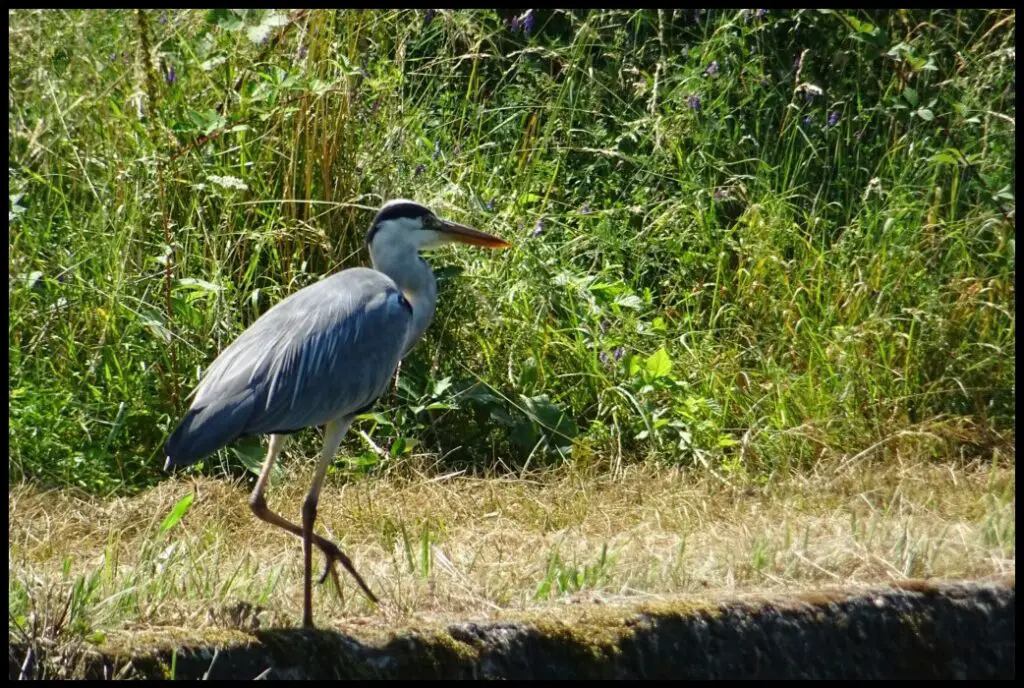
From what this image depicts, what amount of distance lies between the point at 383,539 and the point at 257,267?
64.1 inches

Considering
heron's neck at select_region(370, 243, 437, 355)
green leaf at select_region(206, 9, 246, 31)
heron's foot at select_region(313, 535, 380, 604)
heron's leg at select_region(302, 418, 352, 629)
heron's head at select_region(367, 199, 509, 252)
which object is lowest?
heron's foot at select_region(313, 535, 380, 604)

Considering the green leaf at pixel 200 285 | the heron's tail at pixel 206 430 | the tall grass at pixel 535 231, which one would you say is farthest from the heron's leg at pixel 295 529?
the green leaf at pixel 200 285

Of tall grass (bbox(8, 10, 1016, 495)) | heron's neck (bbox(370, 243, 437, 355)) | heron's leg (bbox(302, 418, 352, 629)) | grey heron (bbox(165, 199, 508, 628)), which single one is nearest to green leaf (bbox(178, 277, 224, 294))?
tall grass (bbox(8, 10, 1016, 495))

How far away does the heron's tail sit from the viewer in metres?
4.11

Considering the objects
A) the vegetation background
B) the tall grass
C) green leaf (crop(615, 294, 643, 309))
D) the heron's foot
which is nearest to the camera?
the heron's foot

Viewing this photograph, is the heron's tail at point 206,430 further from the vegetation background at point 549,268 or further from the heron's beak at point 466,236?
the heron's beak at point 466,236

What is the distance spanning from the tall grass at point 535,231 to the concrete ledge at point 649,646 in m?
1.73

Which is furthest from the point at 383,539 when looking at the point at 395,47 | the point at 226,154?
the point at 395,47

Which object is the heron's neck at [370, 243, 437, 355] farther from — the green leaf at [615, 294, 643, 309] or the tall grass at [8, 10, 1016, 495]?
the green leaf at [615, 294, 643, 309]

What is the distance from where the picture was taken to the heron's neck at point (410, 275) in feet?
17.0

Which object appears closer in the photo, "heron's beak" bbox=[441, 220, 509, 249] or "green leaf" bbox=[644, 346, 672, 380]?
"heron's beak" bbox=[441, 220, 509, 249]

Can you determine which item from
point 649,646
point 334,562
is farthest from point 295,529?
point 649,646

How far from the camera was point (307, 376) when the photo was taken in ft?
14.9

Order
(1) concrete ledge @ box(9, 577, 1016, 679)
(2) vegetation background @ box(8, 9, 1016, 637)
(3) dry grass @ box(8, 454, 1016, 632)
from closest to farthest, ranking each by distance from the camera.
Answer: (1) concrete ledge @ box(9, 577, 1016, 679) → (3) dry grass @ box(8, 454, 1016, 632) → (2) vegetation background @ box(8, 9, 1016, 637)
